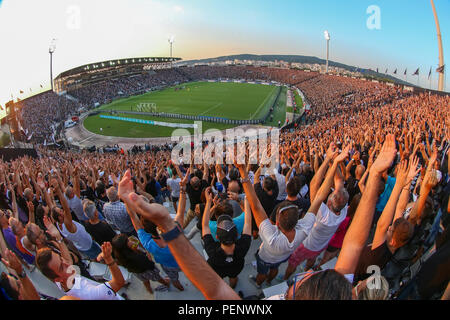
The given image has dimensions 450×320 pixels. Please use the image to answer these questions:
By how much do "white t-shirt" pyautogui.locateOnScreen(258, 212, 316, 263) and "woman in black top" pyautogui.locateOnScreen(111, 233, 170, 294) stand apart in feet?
5.36

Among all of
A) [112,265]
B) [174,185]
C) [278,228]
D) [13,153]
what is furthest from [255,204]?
[13,153]

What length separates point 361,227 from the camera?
206cm

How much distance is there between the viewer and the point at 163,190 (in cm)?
799

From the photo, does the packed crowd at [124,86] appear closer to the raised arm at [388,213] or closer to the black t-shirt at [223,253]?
the black t-shirt at [223,253]

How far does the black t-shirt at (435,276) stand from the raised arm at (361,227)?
738 mm

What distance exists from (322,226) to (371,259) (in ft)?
2.80

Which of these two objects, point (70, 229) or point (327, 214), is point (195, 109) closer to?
point (70, 229)

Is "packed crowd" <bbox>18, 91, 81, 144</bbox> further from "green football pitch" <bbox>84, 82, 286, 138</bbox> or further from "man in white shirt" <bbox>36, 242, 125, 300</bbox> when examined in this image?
"man in white shirt" <bbox>36, 242, 125, 300</bbox>

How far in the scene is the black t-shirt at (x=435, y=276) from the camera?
2.08 m

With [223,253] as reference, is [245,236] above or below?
above
